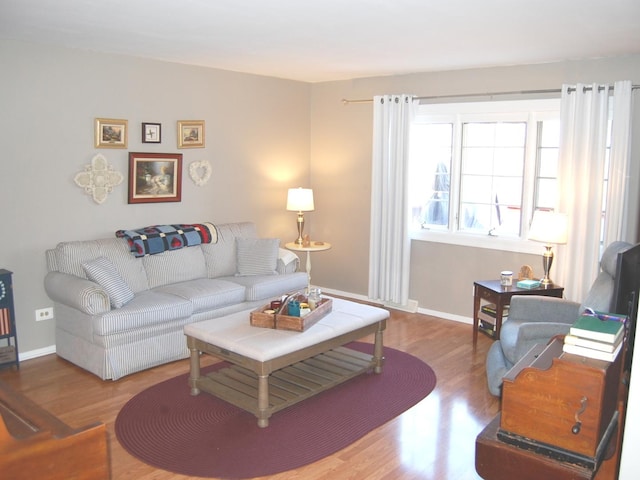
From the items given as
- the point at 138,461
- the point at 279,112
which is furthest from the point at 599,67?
the point at 138,461

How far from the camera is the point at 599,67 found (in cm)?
496

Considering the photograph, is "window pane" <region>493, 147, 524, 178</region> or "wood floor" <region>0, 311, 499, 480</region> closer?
"wood floor" <region>0, 311, 499, 480</region>

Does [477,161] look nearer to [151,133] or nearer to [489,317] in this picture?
[489,317]

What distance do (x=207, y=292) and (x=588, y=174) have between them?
335 cm

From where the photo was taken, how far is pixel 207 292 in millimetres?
4965

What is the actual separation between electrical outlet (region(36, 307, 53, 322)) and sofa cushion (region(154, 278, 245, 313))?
2.82ft

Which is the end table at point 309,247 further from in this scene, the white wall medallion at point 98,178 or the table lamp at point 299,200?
the white wall medallion at point 98,178

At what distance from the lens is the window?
213 inches

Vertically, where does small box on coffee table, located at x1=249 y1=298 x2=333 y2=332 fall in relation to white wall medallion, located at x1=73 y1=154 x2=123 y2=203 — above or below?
below

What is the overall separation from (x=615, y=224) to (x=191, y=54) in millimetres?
3811

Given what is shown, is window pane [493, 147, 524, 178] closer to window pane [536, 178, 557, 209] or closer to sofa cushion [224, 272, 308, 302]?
window pane [536, 178, 557, 209]

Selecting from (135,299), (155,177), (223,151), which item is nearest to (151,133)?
(155,177)

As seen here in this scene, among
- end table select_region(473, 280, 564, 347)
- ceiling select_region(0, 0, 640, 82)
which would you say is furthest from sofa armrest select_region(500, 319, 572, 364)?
ceiling select_region(0, 0, 640, 82)

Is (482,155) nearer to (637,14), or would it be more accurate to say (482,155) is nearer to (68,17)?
(637,14)
